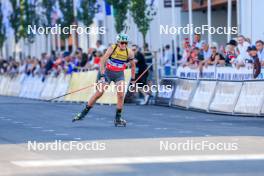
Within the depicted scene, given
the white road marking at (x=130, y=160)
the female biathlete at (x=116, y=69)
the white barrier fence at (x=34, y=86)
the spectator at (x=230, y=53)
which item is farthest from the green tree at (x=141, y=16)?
the white road marking at (x=130, y=160)

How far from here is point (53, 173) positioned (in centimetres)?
1140

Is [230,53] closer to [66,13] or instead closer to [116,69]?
[116,69]

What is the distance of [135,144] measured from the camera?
15.0m

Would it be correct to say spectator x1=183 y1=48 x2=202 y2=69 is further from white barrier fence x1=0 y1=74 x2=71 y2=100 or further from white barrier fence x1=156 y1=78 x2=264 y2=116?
white barrier fence x1=0 y1=74 x2=71 y2=100

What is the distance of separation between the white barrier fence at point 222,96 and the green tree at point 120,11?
428 inches

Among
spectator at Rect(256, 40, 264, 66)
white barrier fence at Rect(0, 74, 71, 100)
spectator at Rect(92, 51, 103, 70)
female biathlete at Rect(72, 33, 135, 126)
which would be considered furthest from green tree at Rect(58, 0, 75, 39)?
female biathlete at Rect(72, 33, 135, 126)

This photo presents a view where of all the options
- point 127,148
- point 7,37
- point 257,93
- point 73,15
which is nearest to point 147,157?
point 127,148

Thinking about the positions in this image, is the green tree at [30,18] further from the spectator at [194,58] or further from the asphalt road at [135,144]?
the asphalt road at [135,144]

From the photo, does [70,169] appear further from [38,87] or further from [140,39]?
[140,39]

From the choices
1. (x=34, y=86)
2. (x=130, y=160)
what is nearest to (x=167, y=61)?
(x=34, y=86)

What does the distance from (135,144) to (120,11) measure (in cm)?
2277

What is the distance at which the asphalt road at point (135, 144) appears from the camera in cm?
1180

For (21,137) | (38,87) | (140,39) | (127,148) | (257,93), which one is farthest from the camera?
(140,39)

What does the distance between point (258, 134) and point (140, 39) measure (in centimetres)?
2578
